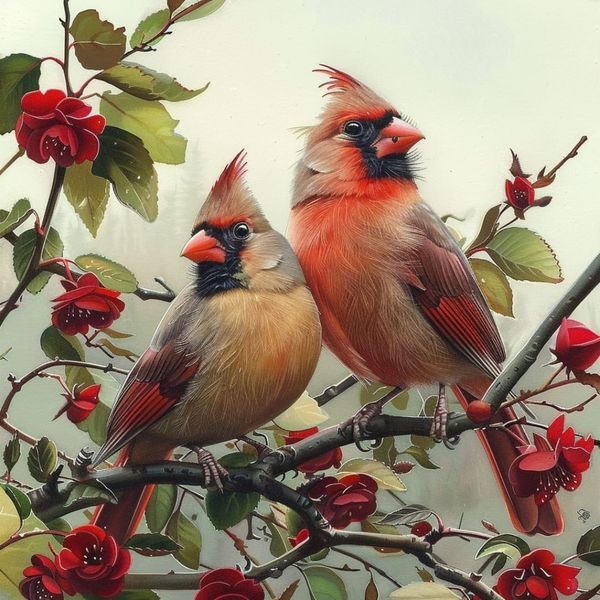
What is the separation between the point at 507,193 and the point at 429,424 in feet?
1.30

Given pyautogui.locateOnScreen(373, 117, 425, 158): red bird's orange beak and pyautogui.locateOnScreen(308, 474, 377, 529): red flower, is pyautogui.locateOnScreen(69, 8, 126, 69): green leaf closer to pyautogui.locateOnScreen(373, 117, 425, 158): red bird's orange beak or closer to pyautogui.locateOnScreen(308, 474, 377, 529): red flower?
pyautogui.locateOnScreen(373, 117, 425, 158): red bird's orange beak

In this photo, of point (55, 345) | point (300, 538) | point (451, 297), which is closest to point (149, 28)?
point (55, 345)

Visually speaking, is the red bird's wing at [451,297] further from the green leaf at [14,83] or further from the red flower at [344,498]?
the green leaf at [14,83]

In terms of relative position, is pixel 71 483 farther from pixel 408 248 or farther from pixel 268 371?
pixel 408 248

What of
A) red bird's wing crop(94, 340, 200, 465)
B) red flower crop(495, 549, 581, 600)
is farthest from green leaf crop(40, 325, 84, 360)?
red flower crop(495, 549, 581, 600)

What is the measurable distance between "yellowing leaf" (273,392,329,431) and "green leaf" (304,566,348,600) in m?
0.23

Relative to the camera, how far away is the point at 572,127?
1336 millimetres

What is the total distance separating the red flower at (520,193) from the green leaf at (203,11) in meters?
0.55

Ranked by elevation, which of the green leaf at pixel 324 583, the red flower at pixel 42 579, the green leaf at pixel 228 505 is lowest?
the green leaf at pixel 324 583

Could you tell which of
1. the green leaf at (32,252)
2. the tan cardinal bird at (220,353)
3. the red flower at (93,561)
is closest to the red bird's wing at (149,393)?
the tan cardinal bird at (220,353)

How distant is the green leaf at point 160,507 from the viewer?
1.25 m

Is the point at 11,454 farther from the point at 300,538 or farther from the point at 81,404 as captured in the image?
the point at 300,538

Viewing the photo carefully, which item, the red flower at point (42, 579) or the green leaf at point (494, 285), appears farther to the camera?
the green leaf at point (494, 285)

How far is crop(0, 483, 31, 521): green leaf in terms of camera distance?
3.92 feet
